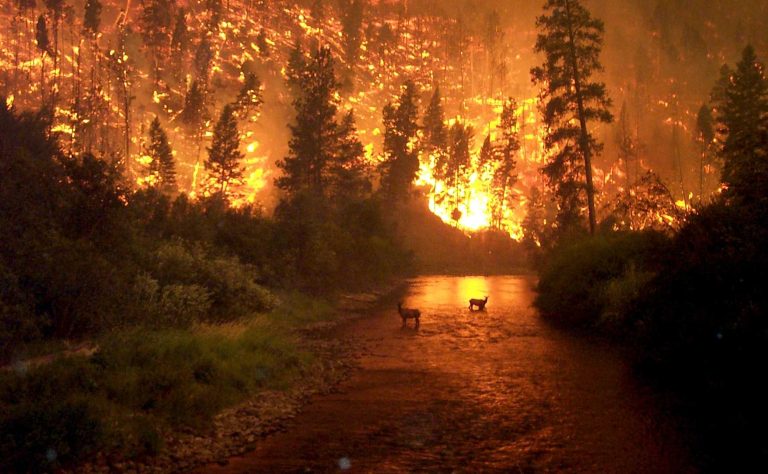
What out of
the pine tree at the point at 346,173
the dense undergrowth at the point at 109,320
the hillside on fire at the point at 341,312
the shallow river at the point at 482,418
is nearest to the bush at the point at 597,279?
the hillside on fire at the point at 341,312

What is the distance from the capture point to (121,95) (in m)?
76.5

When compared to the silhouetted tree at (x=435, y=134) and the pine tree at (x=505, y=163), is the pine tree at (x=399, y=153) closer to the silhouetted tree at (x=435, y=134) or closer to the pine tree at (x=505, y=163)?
the silhouetted tree at (x=435, y=134)

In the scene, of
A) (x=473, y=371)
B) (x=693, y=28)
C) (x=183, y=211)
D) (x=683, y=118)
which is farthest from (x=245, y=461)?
(x=693, y=28)

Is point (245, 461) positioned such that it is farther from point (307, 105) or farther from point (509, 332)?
point (307, 105)

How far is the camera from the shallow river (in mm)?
9406

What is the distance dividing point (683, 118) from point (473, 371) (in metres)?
122

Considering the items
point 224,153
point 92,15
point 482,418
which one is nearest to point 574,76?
point 482,418

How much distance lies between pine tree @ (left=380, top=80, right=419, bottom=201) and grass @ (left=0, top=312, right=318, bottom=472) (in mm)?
63340

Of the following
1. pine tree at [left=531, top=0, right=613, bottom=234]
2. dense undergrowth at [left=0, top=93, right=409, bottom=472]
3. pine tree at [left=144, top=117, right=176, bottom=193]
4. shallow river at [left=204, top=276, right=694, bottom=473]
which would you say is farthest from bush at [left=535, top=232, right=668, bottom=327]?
pine tree at [left=144, top=117, right=176, bottom=193]

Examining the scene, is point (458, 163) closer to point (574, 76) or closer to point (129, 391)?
point (574, 76)

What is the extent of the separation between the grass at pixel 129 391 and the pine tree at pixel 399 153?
6334cm

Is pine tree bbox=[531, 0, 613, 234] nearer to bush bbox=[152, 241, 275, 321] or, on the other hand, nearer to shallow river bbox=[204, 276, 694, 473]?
shallow river bbox=[204, 276, 694, 473]

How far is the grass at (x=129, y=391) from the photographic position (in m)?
8.27

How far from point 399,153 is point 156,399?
7186 centimetres
